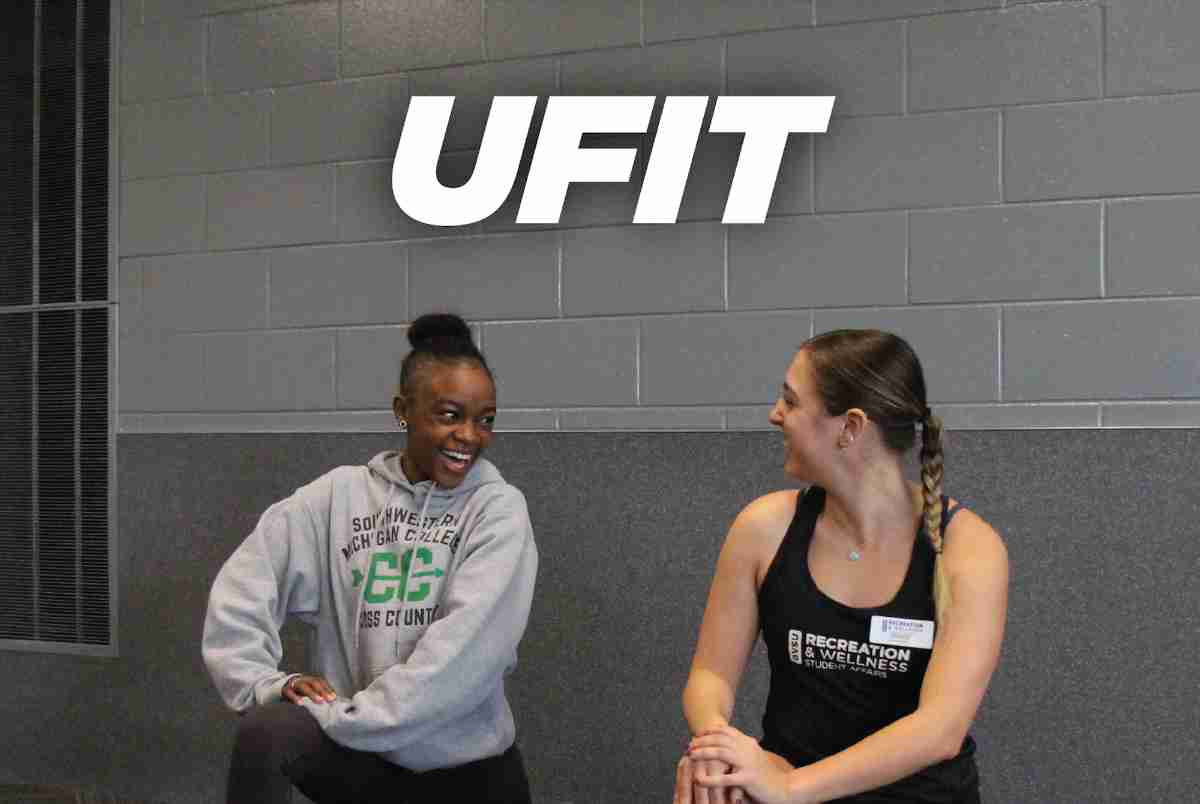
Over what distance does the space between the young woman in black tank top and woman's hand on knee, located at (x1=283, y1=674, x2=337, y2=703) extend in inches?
24.9

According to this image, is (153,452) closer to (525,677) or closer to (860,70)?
(525,677)

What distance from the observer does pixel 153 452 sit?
12.9ft

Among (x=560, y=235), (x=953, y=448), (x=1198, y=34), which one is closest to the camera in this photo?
(x=1198, y=34)

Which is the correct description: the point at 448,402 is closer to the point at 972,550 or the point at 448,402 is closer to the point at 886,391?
the point at 886,391

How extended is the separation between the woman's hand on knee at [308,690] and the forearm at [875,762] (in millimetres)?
839

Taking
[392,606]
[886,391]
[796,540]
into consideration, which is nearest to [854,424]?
[886,391]

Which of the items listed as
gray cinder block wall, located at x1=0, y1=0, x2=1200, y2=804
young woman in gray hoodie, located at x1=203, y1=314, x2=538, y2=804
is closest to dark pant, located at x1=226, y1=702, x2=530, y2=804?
young woman in gray hoodie, located at x1=203, y1=314, x2=538, y2=804

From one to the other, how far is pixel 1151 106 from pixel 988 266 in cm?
46

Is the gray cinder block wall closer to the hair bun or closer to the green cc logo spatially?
the hair bun

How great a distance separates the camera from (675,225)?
3330 millimetres

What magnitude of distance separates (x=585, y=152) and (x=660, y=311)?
1.44 ft

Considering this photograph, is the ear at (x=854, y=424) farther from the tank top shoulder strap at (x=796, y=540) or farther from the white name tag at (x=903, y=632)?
the white name tag at (x=903, y=632)

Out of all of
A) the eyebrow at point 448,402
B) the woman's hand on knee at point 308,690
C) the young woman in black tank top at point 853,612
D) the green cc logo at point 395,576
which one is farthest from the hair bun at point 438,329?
the young woman in black tank top at point 853,612

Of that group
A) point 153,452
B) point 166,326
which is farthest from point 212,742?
point 166,326
